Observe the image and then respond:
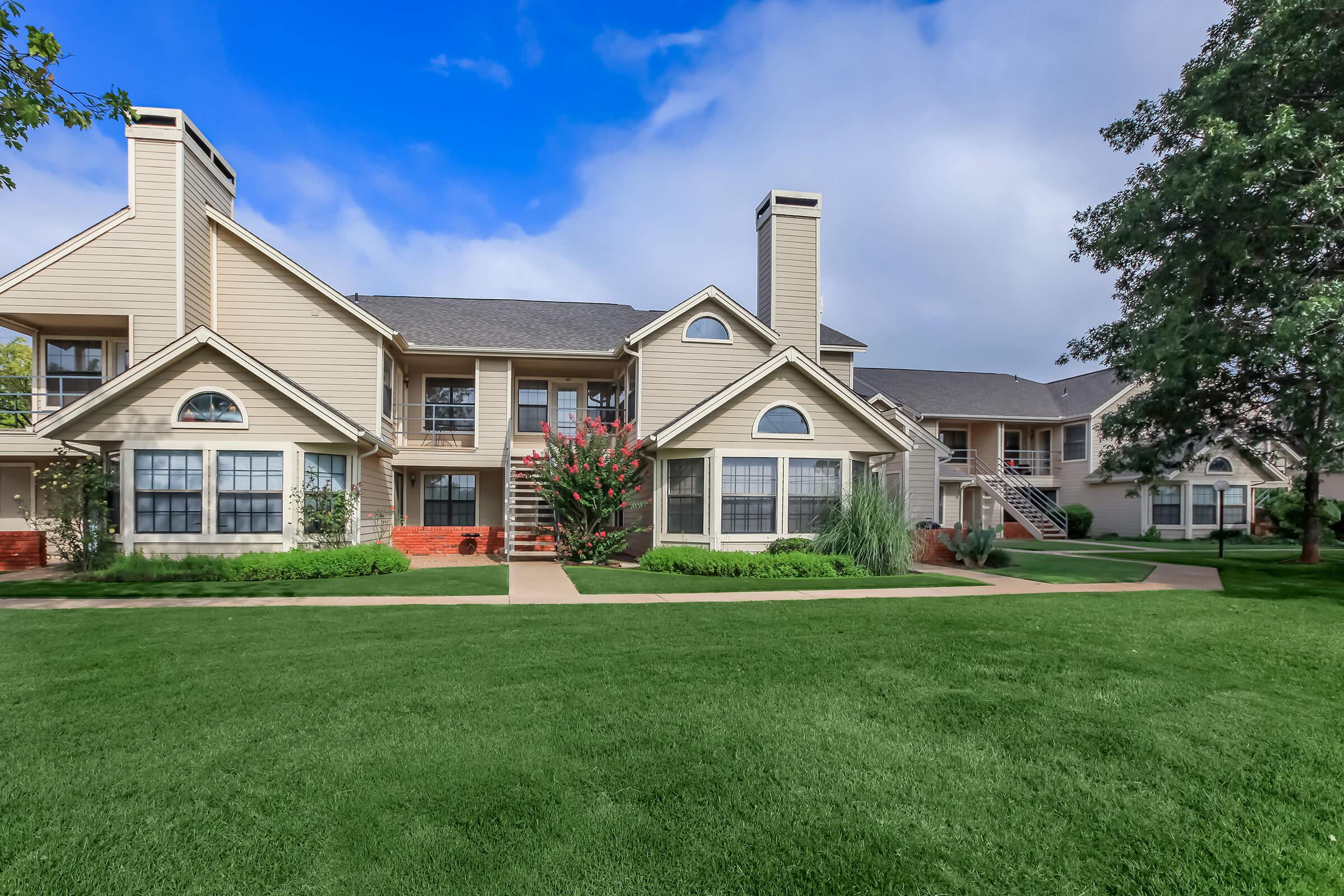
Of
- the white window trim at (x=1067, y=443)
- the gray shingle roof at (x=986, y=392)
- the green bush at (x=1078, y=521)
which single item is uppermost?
the gray shingle roof at (x=986, y=392)

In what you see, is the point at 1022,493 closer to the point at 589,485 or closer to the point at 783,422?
the point at 783,422

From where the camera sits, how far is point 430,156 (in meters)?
18.3

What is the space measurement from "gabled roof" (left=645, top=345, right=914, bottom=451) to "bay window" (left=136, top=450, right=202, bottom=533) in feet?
31.0

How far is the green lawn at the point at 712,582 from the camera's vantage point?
12.5m

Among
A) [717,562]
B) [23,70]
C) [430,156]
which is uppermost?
[430,156]

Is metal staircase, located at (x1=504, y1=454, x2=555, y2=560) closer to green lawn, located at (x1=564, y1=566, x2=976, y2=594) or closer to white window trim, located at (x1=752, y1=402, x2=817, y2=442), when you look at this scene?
green lawn, located at (x1=564, y1=566, x2=976, y2=594)

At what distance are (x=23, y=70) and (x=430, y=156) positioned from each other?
1157cm

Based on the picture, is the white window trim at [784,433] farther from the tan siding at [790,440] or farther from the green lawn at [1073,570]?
the green lawn at [1073,570]

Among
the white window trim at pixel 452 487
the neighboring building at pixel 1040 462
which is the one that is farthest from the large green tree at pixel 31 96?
the neighboring building at pixel 1040 462

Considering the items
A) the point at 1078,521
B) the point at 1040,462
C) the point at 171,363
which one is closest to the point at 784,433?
the point at 171,363

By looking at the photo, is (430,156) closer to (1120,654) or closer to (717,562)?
(717,562)

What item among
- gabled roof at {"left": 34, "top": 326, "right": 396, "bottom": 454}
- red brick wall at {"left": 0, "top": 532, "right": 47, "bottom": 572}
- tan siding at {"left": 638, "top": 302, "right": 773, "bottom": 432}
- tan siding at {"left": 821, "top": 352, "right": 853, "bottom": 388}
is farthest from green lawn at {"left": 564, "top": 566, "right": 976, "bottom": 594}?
red brick wall at {"left": 0, "top": 532, "right": 47, "bottom": 572}

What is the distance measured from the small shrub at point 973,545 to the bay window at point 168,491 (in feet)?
54.7

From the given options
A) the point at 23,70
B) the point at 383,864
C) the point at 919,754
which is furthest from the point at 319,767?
the point at 23,70
